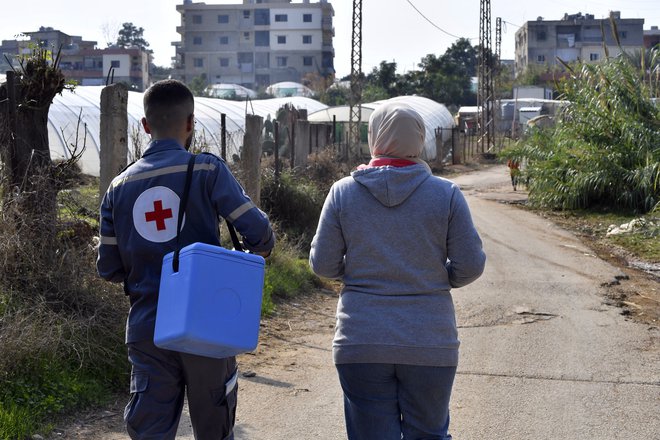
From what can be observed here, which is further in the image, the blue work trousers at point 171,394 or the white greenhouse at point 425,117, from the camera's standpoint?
the white greenhouse at point 425,117

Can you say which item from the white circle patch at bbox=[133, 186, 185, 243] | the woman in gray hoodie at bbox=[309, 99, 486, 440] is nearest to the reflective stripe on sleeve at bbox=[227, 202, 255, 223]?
the white circle patch at bbox=[133, 186, 185, 243]

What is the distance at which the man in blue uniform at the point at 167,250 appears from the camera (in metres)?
3.55

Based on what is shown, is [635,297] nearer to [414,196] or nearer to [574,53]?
[414,196]

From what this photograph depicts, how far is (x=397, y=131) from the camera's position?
366 centimetres

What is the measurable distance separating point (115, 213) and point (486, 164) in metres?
41.5

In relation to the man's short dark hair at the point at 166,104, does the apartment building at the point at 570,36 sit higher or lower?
higher

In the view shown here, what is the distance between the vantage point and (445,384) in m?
3.59

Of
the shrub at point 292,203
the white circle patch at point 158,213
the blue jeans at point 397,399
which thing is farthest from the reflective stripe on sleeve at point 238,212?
the shrub at point 292,203

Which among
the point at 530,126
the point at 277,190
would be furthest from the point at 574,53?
the point at 277,190

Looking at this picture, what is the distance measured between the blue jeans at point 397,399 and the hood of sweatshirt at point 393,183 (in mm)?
665

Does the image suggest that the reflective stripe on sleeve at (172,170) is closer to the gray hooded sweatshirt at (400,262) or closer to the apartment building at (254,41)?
the gray hooded sweatshirt at (400,262)

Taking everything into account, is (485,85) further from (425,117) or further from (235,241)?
(235,241)

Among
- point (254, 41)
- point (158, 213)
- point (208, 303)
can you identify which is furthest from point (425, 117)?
point (254, 41)

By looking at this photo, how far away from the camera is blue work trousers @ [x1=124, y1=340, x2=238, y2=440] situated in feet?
11.6
